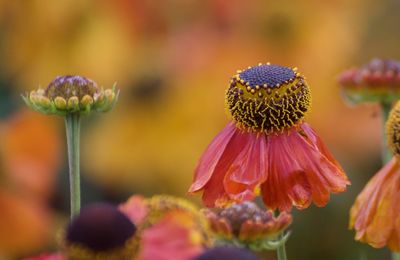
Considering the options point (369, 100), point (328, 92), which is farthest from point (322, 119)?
point (369, 100)

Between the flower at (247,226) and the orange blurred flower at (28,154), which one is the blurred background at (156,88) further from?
the flower at (247,226)

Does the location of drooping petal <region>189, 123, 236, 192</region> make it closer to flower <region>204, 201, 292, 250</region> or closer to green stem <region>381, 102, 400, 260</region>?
flower <region>204, 201, 292, 250</region>

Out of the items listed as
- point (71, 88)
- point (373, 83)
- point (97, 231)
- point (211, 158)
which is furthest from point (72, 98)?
point (373, 83)

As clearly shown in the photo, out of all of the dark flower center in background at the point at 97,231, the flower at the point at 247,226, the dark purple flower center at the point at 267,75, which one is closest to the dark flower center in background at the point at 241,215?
the flower at the point at 247,226

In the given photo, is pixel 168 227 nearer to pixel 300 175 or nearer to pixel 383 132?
pixel 300 175

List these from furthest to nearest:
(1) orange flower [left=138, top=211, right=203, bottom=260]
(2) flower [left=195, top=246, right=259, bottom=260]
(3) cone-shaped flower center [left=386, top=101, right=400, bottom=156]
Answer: (3) cone-shaped flower center [left=386, top=101, right=400, bottom=156]
(1) orange flower [left=138, top=211, right=203, bottom=260]
(2) flower [left=195, top=246, right=259, bottom=260]

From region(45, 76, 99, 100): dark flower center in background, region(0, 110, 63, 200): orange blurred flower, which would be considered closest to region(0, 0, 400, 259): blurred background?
region(0, 110, 63, 200): orange blurred flower
